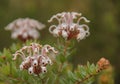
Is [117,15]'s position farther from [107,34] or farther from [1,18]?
[1,18]

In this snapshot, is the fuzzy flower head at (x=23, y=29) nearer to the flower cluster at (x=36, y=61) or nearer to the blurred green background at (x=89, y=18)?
the flower cluster at (x=36, y=61)

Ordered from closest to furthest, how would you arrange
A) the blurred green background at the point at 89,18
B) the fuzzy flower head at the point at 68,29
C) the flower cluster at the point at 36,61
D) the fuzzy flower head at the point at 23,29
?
the flower cluster at the point at 36,61
the fuzzy flower head at the point at 68,29
the fuzzy flower head at the point at 23,29
the blurred green background at the point at 89,18

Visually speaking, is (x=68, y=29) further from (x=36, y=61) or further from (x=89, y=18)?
(x=89, y=18)

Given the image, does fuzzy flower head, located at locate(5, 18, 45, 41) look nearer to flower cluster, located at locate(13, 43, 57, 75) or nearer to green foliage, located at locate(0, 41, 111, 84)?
green foliage, located at locate(0, 41, 111, 84)

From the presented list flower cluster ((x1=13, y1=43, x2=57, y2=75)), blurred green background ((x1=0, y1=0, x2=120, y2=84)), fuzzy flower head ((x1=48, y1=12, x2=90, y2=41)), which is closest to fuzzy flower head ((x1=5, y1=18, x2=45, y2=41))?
fuzzy flower head ((x1=48, y1=12, x2=90, y2=41))

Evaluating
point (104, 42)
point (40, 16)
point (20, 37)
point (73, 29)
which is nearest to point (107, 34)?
point (104, 42)

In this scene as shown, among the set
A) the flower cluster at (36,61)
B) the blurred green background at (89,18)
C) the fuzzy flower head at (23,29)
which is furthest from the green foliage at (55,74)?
the blurred green background at (89,18)

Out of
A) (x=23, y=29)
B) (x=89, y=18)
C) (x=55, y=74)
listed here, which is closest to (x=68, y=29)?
(x=55, y=74)
